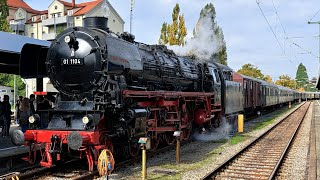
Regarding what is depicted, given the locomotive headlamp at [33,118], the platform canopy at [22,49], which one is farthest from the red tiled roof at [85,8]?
the locomotive headlamp at [33,118]

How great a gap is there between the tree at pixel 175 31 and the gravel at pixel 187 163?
2688 centimetres

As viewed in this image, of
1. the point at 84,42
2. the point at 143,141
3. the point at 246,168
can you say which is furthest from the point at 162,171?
the point at 84,42

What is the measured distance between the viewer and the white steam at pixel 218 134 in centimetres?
1494

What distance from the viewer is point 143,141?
8.04 m

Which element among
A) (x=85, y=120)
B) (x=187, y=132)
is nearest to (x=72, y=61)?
(x=85, y=120)

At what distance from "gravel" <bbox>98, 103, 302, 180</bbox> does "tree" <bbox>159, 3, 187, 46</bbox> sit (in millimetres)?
26878

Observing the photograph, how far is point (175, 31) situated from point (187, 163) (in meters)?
31.1

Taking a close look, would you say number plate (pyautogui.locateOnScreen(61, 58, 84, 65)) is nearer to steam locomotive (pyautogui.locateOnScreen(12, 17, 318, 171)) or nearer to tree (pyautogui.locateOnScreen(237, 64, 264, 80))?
steam locomotive (pyautogui.locateOnScreen(12, 17, 318, 171))

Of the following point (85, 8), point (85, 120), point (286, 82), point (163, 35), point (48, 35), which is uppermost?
point (85, 8)

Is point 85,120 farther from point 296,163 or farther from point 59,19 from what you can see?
point 59,19

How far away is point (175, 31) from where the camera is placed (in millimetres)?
39812

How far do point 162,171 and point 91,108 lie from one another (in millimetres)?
2392

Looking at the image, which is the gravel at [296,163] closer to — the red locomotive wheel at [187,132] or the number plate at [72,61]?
the red locomotive wheel at [187,132]

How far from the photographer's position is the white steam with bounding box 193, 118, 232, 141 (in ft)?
49.0
